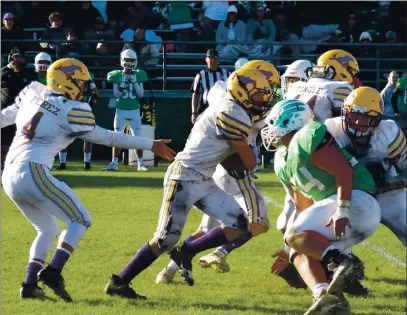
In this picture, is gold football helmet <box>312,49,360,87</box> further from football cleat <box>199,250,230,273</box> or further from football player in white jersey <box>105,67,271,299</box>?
football cleat <box>199,250,230,273</box>

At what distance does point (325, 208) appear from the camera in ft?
19.4

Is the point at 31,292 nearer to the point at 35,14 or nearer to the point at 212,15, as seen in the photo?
the point at 212,15

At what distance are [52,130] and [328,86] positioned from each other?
2.12 meters

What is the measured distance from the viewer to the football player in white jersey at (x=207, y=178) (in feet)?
21.6

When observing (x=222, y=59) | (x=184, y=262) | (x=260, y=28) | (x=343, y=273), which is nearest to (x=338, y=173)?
(x=343, y=273)

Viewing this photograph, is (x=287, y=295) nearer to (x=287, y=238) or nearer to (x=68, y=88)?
(x=287, y=238)

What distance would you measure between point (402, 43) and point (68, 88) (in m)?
12.0

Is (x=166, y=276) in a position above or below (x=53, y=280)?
below

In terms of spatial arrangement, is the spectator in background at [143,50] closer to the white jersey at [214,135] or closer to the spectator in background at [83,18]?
the spectator in background at [83,18]

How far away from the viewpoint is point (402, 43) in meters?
17.8

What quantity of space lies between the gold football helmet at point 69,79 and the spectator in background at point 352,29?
11.8 metres

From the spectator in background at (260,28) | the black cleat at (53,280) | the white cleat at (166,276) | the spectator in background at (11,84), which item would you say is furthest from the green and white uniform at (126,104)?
the black cleat at (53,280)

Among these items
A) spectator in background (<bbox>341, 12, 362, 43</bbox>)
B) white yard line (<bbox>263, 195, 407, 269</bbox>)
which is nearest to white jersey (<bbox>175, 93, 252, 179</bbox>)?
white yard line (<bbox>263, 195, 407, 269</bbox>)

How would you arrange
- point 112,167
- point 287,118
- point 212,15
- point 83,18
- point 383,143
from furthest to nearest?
1. point 212,15
2. point 83,18
3. point 112,167
4. point 383,143
5. point 287,118
